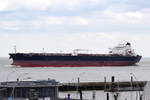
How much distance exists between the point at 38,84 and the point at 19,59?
134m

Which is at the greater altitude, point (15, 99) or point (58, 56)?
point (58, 56)

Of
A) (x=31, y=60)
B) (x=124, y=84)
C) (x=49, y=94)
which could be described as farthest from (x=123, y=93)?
(x=31, y=60)

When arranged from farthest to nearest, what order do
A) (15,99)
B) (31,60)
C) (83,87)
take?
(31,60) < (83,87) < (15,99)

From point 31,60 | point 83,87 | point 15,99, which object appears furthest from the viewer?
point 31,60

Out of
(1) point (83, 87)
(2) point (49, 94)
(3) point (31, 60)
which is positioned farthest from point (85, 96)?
(3) point (31, 60)

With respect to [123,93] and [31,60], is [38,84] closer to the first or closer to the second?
[123,93]

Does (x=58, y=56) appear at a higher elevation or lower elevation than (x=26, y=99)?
higher

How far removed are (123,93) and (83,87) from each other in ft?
28.4

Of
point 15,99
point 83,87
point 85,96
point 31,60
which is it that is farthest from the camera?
point 31,60

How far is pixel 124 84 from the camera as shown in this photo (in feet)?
342

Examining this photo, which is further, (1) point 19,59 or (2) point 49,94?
(1) point 19,59

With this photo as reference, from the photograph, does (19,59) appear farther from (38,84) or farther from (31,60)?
(38,84)

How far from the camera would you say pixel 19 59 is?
194125 millimetres

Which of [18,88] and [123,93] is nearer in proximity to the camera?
[18,88]
